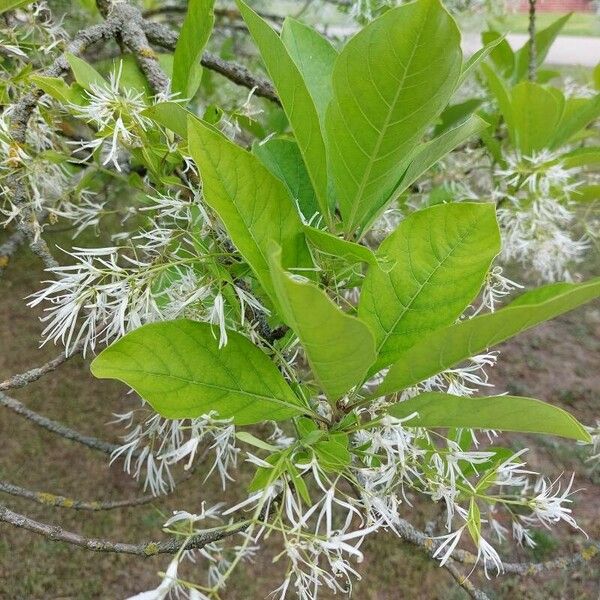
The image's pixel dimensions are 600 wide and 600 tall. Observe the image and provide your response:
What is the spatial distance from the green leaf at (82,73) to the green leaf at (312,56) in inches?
7.6

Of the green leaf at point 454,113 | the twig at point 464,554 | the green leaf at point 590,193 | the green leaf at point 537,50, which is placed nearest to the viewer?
the twig at point 464,554

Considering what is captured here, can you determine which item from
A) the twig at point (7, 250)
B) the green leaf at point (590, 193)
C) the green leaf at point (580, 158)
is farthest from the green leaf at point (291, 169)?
the green leaf at point (590, 193)

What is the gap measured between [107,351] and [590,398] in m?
1.79

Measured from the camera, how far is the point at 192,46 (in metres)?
0.62

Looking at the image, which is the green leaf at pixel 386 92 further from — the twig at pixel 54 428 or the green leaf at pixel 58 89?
the twig at pixel 54 428

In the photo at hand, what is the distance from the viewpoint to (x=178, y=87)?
2.19 ft

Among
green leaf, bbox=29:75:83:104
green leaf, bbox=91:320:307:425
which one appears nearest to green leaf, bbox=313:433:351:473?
green leaf, bbox=91:320:307:425

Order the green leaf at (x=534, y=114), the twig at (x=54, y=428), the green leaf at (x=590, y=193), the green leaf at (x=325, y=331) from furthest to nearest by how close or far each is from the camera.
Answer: the green leaf at (x=590, y=193), the green leaf at (x=534, y=114), the twig at (x=54, y=428), the green leaf at (x=325, y=331)

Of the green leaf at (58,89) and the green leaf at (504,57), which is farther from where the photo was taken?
the green leaf at (504,57)

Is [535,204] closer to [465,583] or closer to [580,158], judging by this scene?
[580,158]

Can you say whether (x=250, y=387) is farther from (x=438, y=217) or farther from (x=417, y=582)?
(x=417, y=582)

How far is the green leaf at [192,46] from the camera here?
59cm

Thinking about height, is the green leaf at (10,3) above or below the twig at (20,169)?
above

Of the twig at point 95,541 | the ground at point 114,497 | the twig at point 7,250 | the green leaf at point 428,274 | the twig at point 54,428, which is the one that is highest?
the green leaf at point 428,274
